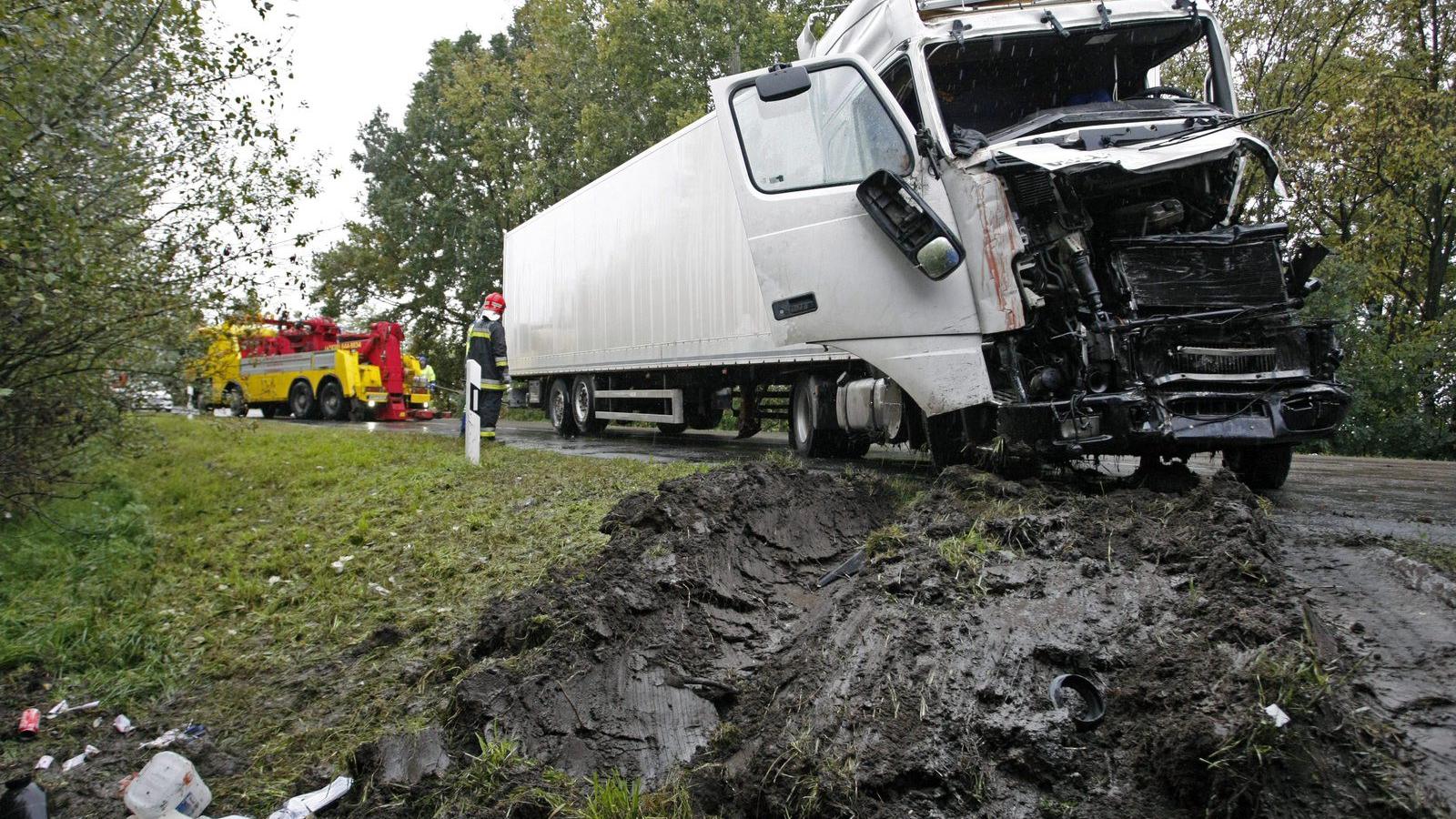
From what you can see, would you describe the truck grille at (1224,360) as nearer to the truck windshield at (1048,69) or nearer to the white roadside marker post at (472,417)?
the truck windshield at (1048,69)

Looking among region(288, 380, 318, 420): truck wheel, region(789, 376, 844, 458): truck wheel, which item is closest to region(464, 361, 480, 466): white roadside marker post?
region(789, 376, 844, 458): truck wheel

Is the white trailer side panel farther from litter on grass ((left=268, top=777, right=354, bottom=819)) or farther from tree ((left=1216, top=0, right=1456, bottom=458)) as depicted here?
tree ((left=1216, top=0, right=1456, bottom=458))

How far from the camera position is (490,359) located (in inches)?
457

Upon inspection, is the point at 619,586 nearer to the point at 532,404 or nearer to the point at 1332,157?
the point at 532,404

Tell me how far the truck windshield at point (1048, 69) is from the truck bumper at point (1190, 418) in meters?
2.05

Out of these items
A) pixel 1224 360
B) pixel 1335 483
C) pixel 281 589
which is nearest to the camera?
pixel 1224 360

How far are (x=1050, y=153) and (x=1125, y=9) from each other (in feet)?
5.77

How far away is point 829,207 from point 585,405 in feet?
28.2

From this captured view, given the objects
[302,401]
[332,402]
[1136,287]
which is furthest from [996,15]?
[302,401]

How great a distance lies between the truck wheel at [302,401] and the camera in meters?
22.4

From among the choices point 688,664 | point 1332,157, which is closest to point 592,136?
point 1332,157

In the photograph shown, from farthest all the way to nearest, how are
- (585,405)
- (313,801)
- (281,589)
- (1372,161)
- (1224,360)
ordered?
(1372,161) → (585,405) → (281,589) → (1224,360) → (313,801)

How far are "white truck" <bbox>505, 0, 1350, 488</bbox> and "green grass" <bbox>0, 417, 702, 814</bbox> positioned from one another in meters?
1.91

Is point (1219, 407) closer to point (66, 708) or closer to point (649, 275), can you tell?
point (66, 708)
